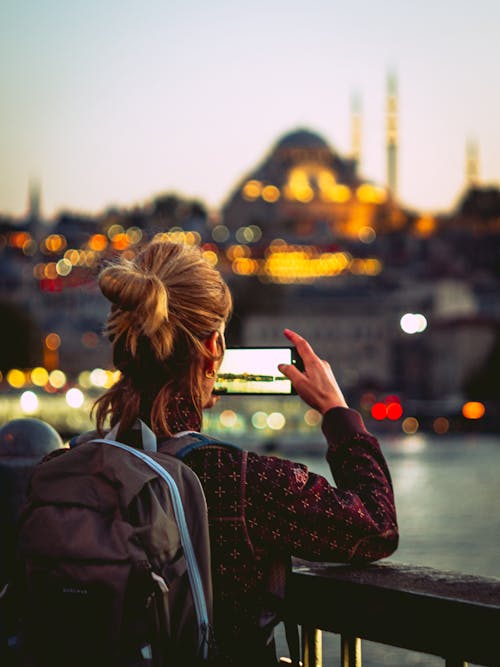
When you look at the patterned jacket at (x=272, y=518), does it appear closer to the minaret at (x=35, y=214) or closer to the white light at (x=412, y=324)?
the white light at (x=412, y=324)

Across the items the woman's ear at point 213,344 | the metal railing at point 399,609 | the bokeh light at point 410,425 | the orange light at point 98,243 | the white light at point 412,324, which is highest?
the orange light at point 98,243

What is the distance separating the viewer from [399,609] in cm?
217

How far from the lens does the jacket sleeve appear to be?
80.0 inches

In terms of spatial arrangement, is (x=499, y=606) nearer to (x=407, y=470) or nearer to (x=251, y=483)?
(x=251, y=483)

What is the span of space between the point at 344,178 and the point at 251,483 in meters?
114

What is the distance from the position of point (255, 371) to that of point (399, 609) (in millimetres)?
353

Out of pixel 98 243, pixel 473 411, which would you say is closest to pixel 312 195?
pixel 98 243

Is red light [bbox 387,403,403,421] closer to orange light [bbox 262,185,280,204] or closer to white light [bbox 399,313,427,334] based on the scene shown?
orange light [bbox 262,185,280,204]

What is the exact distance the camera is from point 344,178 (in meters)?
115

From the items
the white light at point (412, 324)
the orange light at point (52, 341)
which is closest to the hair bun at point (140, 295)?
the white light at point (412, 324)

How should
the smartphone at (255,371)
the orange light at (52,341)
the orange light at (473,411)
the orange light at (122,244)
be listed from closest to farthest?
1. the smartphone at (255,371)
2. the orange light at (122,244)
3. the orange light at (473,411)
4. the orange light at (52,341)

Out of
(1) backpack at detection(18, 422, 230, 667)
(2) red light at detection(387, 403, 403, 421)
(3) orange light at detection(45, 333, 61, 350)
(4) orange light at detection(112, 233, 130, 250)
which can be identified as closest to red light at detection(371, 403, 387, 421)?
(2) red light at detection(387, 403, 403, 421)

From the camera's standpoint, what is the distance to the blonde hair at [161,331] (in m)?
2.05

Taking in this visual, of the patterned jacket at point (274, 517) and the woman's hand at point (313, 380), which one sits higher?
the woman's hand at point (313, 380)
